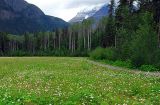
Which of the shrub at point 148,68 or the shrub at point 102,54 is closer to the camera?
the shrub at point 148,68

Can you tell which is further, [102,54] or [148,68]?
[102,54]

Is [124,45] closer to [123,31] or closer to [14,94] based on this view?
[123,31]

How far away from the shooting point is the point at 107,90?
19.5 m

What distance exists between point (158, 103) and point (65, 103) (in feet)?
11.8

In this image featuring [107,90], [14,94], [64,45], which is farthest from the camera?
[64,45]

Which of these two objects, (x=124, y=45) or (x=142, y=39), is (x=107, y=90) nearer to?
(x=142, y=39)

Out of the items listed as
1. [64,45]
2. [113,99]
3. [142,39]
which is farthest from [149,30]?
[64,45]

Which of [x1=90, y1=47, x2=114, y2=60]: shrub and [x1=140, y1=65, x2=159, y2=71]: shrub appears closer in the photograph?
[x1=140, y1=65, x2=159, y2=71]: shrub

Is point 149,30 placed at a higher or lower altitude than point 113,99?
higher

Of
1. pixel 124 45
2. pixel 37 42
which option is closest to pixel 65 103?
pixel 124 45

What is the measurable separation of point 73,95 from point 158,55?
1104 inches

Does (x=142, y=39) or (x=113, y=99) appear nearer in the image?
(x=113, y=99)

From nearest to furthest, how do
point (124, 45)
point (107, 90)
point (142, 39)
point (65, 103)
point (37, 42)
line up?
1. point (65, 103)
2. point (107, 90)
3. point (142, 39)
4. point (124, 45)
5. point (37, 42)

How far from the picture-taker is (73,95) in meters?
16.8
